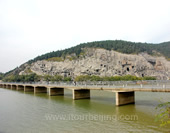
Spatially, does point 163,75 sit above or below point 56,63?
below

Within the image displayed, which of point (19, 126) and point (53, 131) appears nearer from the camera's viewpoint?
point (53, 131)

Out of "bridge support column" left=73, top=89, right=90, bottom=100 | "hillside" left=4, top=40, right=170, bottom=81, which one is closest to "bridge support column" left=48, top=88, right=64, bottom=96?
"bridge support column" left=73, top=89, right=90, bottom=100

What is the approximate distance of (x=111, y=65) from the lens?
134 m

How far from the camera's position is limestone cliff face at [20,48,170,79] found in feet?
431

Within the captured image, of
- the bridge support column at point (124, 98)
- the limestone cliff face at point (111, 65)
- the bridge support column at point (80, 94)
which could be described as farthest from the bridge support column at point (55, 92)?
the limestone cliff face at point (111, 65)

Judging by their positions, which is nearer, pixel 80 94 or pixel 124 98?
pixel 124 98

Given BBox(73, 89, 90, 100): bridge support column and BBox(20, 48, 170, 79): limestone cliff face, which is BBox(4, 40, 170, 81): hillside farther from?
BBox(73, 89, 90, 100): bridge support column

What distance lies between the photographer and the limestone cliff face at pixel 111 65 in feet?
431

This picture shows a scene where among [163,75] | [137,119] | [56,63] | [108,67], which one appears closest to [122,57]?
[108,67]

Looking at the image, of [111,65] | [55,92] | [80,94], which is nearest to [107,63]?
[111,65]

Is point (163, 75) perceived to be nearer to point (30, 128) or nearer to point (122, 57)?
point (122, 57)

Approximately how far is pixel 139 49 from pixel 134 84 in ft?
426

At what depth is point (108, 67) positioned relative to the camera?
13250 centimetres

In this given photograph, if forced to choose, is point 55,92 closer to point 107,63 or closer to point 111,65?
point 111,65
